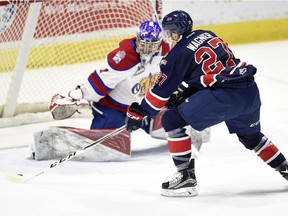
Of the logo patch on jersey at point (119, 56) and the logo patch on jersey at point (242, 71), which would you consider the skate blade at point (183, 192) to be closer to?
the logo patch on jersey at point (242, 71)

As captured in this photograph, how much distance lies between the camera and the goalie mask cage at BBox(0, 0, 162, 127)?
5.68 metres

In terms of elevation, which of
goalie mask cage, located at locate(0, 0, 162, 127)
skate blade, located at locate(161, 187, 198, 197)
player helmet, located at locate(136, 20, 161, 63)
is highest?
player helmet, located at locate(136, 20, 161, 63)

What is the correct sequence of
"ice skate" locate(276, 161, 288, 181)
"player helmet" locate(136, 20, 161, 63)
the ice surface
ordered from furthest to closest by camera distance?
"player helmet" locate(136, 20, 161, 63) < "ice skate" locate(276, 161, 288, 181) < the ice surface

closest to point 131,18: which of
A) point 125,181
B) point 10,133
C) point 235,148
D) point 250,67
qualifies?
point 10,133

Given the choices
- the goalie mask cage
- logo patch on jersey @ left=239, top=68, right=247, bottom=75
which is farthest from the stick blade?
the goalie mask cage

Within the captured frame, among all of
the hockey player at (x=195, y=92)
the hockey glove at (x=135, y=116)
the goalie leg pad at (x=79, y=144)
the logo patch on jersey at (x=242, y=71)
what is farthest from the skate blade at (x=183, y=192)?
the goalie leg pad at (x=79, y=144)

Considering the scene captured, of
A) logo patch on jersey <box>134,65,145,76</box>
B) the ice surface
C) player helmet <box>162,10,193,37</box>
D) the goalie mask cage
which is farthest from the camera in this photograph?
the goalie mask cage

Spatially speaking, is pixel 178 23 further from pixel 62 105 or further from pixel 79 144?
pixel 62 105

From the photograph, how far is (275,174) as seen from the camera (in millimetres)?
4121

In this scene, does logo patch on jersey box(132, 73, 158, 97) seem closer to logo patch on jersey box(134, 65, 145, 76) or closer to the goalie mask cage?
logo patch on jersey box(134, 65, 145, 76)

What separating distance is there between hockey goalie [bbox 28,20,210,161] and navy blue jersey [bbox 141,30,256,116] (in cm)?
95

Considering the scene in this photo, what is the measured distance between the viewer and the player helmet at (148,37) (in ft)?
15.0

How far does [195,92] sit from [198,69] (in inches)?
5.9

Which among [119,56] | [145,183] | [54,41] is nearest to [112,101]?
[119,56]
